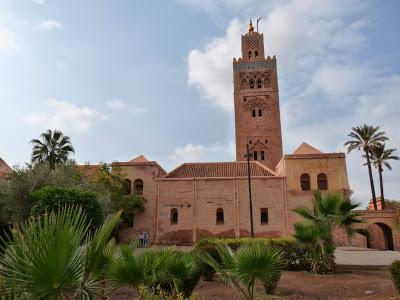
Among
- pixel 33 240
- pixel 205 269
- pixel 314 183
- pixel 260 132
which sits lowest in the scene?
pixel 205 269

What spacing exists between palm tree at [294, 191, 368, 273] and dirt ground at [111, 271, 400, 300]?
611 mm

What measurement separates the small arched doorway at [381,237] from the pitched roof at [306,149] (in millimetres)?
→ 7708

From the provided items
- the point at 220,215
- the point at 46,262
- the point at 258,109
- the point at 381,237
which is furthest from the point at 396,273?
the point at 258,109

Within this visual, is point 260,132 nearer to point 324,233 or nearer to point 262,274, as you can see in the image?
point 324,233

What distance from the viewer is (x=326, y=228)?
12.3m

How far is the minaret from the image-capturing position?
131ft

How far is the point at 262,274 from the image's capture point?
543 centimetres

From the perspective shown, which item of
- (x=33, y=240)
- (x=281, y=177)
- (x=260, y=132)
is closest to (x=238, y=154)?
(x=260, y=132)

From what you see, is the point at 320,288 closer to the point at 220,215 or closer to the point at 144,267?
the point at 144,267

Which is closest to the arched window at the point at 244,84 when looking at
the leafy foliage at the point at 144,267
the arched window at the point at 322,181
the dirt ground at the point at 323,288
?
the arched window at the point at 322,181

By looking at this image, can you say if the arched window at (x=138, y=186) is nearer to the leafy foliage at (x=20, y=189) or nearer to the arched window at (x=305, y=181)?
the leafy foliage at (x=20, y=189)

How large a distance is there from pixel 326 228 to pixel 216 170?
17682 mm

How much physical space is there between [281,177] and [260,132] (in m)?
13.5

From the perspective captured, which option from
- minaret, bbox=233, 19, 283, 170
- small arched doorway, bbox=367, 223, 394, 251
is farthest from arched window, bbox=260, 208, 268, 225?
minaret, bbox=233, 19, 283, 170
